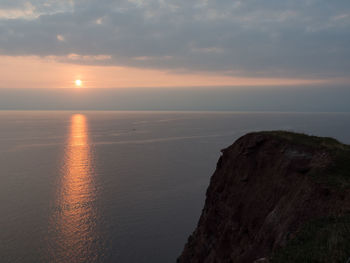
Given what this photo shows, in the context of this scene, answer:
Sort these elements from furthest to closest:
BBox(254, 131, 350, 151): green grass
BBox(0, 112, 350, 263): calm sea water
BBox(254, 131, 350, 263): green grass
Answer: BBox(0, 112, 350, 263): calm sea water
BBox(254, 131, 350, 151): green grass
BBox(254, 131, 350, 263): green grass

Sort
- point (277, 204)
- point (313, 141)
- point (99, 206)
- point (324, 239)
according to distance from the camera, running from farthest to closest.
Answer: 1. point (99, 206)
2. point (313, 141)
3. point (277, 204)
4. point (324, 239)

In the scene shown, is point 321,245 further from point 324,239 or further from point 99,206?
point 99,206

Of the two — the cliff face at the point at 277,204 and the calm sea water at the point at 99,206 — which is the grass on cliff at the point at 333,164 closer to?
the cliff face at the point at 277,204

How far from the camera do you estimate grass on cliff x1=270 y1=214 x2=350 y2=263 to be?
8750mm

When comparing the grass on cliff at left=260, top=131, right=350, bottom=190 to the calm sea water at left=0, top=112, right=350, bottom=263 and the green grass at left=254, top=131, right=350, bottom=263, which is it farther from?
the calm sea water at left=0, top=112, right=350, bottom=263

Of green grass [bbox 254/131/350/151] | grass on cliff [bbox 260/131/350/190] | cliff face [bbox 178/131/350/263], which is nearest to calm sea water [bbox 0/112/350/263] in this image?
cliff face [bbox 178/131/350/263]

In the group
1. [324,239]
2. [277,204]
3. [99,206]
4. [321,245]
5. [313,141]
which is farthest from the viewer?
[99,206]

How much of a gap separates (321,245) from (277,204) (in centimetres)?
1115

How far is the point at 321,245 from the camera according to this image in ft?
31.9

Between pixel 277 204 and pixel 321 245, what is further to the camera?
pixel 277 204

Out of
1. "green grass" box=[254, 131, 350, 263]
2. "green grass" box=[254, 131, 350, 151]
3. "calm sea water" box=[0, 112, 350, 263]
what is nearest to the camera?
"green grass" box=[254, 131, 350, 263]

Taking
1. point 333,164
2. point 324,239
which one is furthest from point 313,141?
point 324,239

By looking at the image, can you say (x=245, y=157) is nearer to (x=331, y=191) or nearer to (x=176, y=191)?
(x=331, y=191)

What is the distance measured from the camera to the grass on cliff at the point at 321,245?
8750 mm
